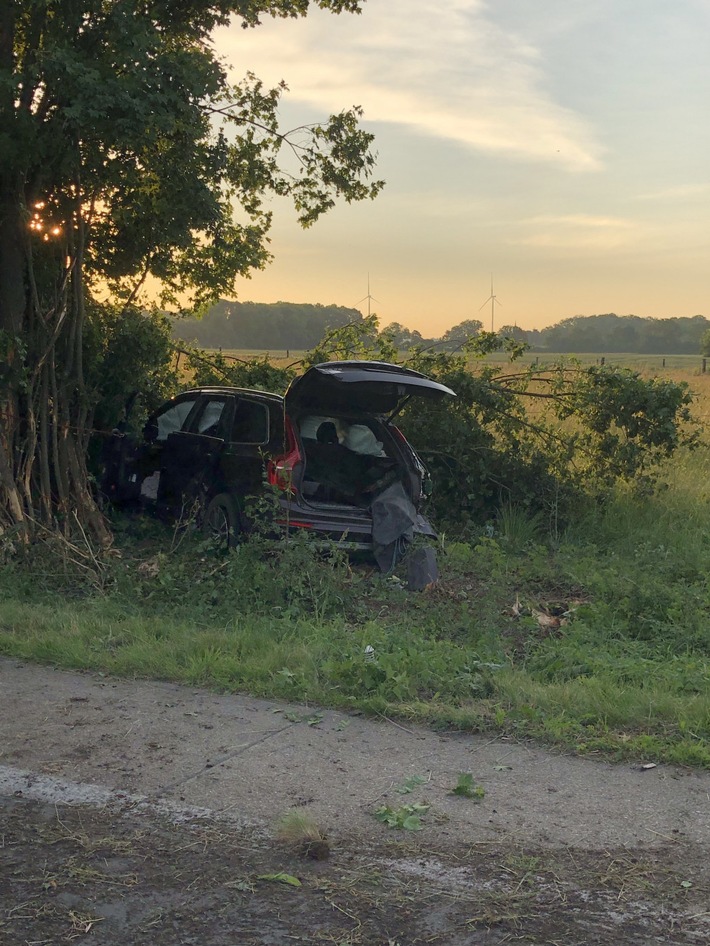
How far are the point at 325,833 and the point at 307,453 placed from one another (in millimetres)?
5726

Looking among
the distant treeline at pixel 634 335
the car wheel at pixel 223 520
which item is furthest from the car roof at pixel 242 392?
the distant treeline at pixel 634 335

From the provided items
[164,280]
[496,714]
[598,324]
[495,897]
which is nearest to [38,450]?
[164,280]

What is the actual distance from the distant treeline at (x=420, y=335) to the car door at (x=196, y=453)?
A: 259 centimetres

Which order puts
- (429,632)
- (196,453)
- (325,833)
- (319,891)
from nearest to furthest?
(319,891)
(325,833)
(429,632)
(196,453)

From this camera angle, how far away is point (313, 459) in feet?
31.6

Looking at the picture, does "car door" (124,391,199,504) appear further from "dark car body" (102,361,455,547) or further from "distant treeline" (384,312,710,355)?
"distant treeline" (384,312,710,355)

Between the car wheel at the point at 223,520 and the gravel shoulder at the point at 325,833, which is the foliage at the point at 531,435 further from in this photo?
the gravel shoulder at the point at 325,833

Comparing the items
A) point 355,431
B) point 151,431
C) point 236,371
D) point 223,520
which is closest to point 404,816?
point 223,520

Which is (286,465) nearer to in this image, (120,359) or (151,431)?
(151,431)

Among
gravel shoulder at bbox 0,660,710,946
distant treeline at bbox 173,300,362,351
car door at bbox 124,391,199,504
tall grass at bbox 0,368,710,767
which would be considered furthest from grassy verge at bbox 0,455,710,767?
distant treeline at bbox 173,300,362,351

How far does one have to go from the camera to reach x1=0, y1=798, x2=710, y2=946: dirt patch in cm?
331

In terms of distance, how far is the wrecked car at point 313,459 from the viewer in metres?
8.71

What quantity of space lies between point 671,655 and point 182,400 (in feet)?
20.2

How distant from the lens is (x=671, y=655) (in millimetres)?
6762
